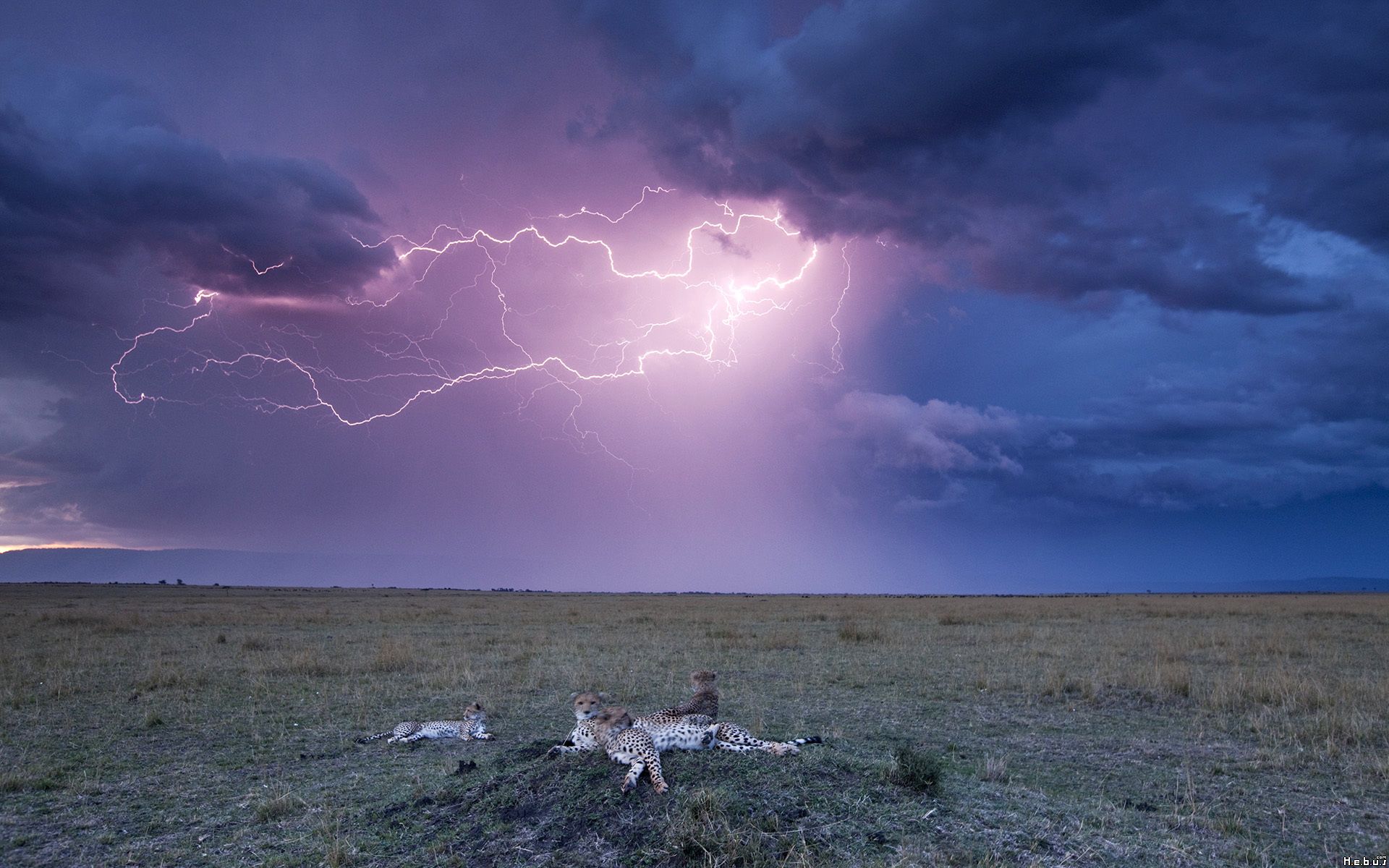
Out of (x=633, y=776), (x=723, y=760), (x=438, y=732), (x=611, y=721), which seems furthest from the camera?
(x=438, y=732)

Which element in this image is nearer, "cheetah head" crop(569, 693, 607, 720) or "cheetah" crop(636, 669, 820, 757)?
"cheetah" crop(636, 669, 820, 757)

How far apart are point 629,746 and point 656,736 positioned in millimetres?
710

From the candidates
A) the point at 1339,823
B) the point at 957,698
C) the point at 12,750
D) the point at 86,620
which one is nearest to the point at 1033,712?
the point at 957,698

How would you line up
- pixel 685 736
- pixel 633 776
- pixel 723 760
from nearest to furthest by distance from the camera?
pixel 633 776 < pixel 723 760 < pixel 685 736

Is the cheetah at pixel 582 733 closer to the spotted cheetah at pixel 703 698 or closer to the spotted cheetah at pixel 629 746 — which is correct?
the spotted cheetah at pixel 629 746

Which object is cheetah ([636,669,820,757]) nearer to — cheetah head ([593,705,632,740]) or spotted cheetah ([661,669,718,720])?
cheetah head ([593,705,632,740])

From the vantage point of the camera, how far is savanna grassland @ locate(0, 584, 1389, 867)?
5930 mm

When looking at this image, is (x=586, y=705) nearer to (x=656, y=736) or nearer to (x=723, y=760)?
(x=656, y=736)

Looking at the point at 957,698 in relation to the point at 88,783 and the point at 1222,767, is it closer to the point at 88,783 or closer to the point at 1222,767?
the point at 1222,767

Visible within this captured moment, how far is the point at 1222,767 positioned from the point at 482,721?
9.18 m

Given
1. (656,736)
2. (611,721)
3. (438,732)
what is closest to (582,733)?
(611,721)

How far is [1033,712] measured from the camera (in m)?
12.3

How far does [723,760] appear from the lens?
23.3ft

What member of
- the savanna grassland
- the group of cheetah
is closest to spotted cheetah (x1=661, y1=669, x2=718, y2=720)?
the group of cheetah
